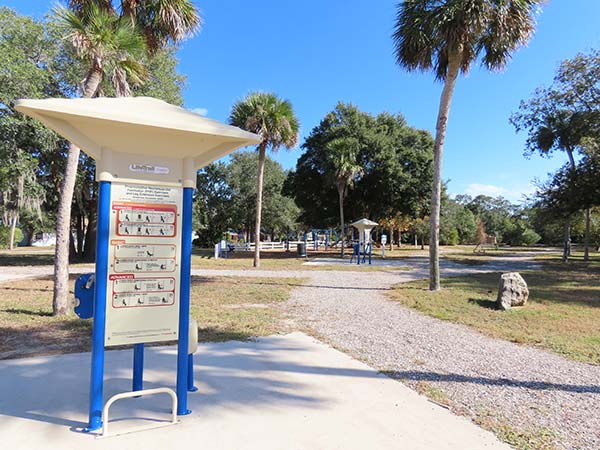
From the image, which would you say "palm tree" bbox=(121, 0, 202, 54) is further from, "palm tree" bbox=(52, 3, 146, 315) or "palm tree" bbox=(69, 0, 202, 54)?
"palm tree" bbox=(52, 3, 146, 315)

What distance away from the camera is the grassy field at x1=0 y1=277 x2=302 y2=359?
16.6 feet

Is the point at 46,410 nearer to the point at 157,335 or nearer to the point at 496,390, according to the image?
the point at 157,335

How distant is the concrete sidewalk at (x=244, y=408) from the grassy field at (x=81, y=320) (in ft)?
2.93

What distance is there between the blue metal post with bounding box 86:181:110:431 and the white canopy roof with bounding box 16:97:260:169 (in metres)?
0.33

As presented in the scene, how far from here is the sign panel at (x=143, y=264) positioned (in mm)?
2836

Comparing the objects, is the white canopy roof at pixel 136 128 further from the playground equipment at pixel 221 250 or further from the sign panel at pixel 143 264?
the playground equipment at pixel 221 250

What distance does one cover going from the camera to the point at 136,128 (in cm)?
271

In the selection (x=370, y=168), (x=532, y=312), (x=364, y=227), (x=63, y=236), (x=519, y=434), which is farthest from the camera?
(x=370, y=168)

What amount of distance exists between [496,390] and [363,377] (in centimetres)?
122

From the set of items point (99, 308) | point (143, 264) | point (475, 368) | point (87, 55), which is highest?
point (87, 55)

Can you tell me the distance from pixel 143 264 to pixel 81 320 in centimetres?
431

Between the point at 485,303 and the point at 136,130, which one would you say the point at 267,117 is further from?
the point at 136,130

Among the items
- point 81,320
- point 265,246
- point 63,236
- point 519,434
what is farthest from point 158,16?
point 265,246

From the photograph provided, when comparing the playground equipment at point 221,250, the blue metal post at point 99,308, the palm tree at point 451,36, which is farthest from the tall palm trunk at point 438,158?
the playground equipment at point 221,250
